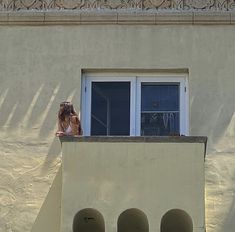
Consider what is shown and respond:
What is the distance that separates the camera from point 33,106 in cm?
1289

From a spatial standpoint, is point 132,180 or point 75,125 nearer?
point 132,180

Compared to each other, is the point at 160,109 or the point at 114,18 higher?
the point at 114,18

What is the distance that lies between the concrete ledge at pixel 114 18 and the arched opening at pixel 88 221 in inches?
134

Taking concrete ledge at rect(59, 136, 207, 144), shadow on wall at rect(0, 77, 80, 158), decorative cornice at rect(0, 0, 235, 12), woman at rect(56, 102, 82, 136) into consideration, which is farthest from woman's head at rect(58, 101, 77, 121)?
decorative cornice at rect(0, 0, 235, 12)

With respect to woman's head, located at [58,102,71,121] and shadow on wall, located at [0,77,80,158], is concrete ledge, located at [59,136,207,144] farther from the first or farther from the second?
shadow on wall, located at [0,77,80,158]

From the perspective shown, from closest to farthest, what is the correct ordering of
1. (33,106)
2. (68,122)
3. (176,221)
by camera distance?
(176,221) < (68,122) < (33,106)

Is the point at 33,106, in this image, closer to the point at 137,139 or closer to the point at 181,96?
the point at 137,139

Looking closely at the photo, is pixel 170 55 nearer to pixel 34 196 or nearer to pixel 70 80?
pixel 70 80

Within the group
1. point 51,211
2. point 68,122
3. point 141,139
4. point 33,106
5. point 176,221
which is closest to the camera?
point 141,139

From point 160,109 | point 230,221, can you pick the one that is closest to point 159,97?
point 160,109

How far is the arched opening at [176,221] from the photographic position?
11.5 metres

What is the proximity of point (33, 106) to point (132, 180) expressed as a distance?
7.77 feet

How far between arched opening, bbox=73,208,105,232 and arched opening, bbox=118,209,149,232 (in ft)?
1.00

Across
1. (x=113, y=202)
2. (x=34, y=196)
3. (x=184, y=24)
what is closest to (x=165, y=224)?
(x=113, y=202)
